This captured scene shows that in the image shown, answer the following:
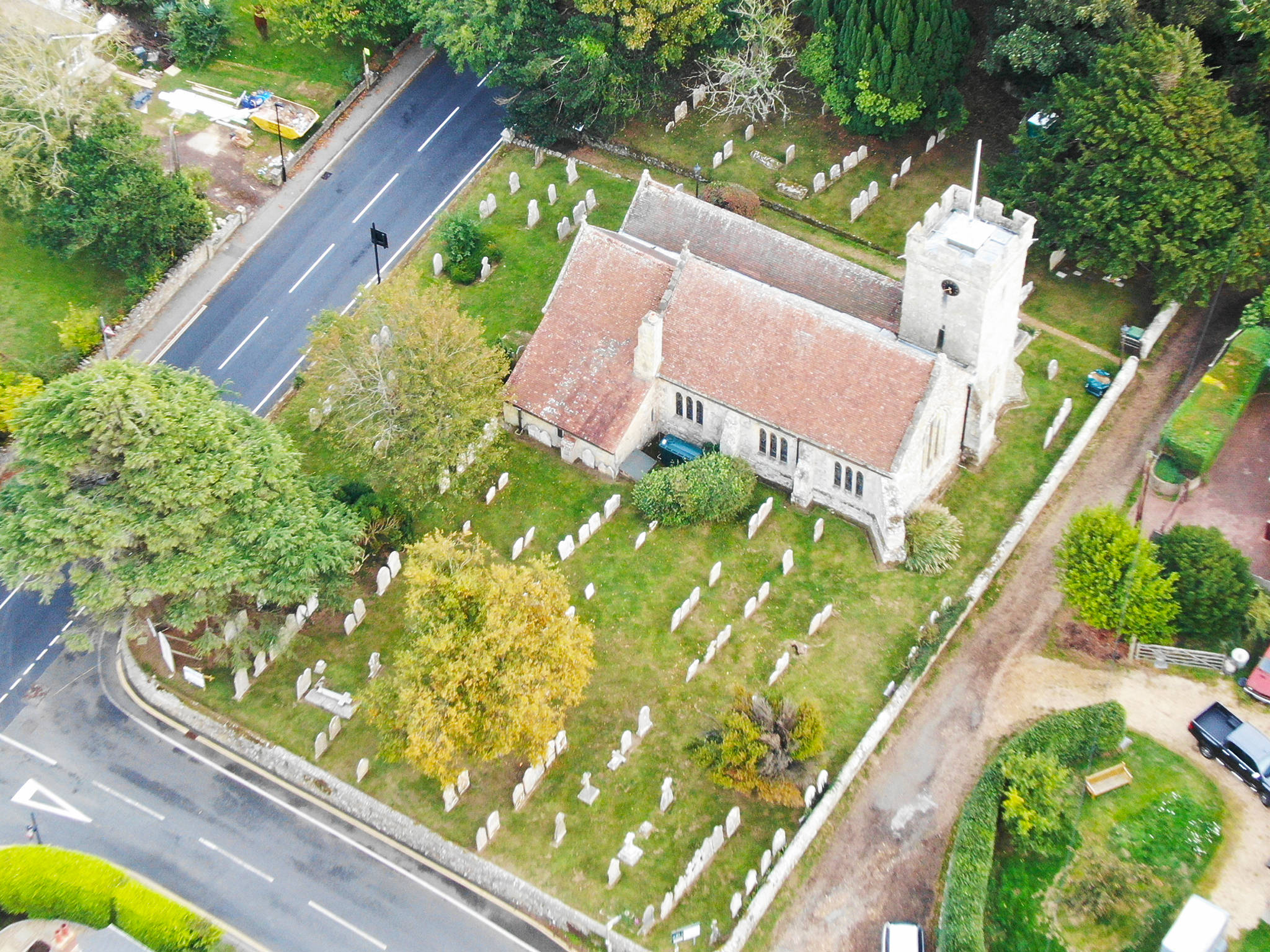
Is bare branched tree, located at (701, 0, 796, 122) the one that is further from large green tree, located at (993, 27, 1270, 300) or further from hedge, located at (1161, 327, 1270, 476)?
hedge, located at (1161, 327, 1270, 476)

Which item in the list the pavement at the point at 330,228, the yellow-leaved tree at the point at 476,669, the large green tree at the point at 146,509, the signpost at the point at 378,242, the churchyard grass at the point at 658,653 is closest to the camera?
the yellow-leaved tree at the point at 476,669

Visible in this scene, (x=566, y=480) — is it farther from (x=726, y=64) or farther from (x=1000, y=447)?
(x=726, y=64)

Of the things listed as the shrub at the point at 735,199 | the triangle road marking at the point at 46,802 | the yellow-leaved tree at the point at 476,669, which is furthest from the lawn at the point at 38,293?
the shrub at the point at 735,199

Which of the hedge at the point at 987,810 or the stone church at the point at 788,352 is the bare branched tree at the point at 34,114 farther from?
the hedge at the point at 987,810

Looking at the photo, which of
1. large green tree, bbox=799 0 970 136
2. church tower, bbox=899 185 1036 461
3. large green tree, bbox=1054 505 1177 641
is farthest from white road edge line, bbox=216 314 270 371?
large green tree, bbox=1054 505 1177 641

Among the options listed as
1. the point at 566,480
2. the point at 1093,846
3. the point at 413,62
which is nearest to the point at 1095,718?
the point at 1093,846

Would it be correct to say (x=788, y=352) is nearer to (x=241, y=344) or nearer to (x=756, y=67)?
(x=756, y=67)
